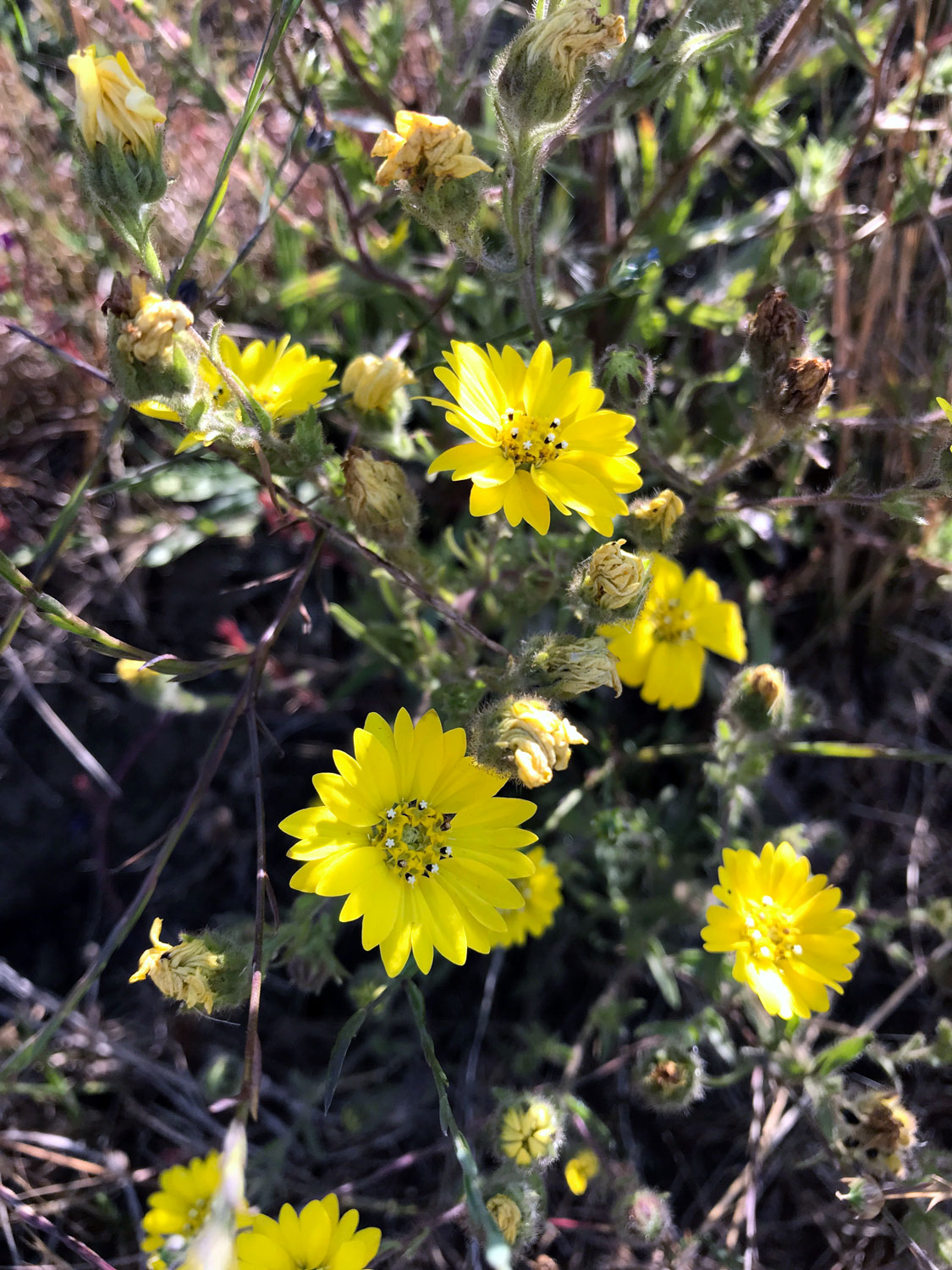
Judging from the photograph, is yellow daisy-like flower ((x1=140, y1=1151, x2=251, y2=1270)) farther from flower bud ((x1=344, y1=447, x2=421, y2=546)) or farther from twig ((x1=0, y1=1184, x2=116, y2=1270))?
flower bud ((x1=344, y1=447, x2=421, y2=546))

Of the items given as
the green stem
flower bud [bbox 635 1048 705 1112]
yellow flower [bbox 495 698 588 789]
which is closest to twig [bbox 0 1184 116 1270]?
the green stem

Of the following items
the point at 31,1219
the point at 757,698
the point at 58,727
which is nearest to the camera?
the point at 757,698

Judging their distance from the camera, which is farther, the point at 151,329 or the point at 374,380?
the point at 374,380

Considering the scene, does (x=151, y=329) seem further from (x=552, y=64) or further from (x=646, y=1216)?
(x=646, y=1216)

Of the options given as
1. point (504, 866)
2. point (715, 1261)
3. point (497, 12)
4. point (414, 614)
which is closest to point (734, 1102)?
point (715, 1261)

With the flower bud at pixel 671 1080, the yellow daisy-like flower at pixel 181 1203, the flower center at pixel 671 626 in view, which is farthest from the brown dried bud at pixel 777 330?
the yellow daisy-like flower at pixel 181 1203

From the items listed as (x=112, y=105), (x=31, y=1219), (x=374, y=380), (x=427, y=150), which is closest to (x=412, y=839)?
(x=374, y=380)

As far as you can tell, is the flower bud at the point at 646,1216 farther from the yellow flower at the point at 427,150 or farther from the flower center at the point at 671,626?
the yellow flower at the point at 427,150

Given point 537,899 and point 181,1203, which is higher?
point 537,899
